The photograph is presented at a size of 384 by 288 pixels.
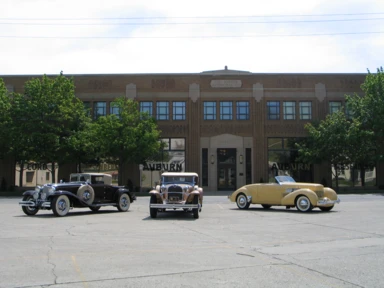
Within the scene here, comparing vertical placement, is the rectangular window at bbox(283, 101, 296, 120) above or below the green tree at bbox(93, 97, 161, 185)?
above

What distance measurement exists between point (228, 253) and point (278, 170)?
108 feet

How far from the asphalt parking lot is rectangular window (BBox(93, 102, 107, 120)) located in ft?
91.1

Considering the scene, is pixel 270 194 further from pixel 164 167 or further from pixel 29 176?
pixel 29 176

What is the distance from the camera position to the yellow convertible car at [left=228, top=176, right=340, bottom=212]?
19078mm

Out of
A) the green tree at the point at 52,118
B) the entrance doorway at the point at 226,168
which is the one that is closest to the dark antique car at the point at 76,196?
the green tree at the point at 52,118

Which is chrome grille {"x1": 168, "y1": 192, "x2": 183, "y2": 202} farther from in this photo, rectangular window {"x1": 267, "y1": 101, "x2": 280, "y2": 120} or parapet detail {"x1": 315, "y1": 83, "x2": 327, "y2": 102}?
parapet detail {"x1": 315, "y1": 83, "x2": 327, "y2": 102}

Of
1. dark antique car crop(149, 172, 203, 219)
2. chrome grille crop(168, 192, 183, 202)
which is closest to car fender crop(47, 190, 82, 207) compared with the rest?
dark antique car crop(149, 172, 203, 219)

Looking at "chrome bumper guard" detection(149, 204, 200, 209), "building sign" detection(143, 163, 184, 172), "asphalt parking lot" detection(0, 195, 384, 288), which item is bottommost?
"asphalt parking lot" detection(0, 195, 384, 288)

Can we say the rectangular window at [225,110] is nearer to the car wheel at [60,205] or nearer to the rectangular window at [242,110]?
the rectangular window at [242,110]

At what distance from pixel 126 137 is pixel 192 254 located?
28.2 meters

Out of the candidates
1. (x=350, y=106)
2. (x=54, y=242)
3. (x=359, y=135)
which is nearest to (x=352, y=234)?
(x=54, y=242)

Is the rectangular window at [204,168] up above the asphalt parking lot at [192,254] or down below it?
above

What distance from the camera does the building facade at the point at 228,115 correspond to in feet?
136

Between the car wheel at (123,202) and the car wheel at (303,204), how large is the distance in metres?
7.86
